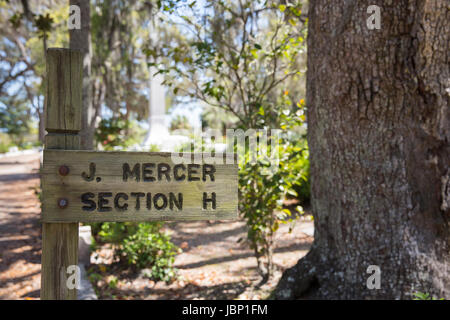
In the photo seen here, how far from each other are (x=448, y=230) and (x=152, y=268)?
3337mm

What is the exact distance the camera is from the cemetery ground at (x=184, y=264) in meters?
4.06

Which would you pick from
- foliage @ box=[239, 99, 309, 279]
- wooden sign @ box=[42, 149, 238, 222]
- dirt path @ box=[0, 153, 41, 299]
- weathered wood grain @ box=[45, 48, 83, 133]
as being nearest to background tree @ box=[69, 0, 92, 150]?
dirt path @ box=[0, 153, 41, 299]

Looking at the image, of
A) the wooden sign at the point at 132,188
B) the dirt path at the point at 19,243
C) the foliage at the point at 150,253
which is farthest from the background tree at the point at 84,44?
the wooden sign at the point at 132,188

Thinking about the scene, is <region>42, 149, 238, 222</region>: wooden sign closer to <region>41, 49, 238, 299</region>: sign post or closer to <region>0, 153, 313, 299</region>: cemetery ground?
<region>41, 49, 238, 299</region>: sign post

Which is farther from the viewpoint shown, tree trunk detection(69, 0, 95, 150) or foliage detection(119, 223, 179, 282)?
tree trunk detection(69, 0, 95, 150)

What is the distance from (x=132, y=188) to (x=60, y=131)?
43cm

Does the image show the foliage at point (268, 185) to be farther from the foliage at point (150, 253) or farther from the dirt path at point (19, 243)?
the dirt path at point (19, 243)

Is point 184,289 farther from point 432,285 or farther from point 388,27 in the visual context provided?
point 388,27

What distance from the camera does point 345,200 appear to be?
2.80 meters

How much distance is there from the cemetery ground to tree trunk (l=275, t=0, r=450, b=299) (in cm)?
141

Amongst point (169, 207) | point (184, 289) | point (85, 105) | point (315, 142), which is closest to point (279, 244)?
point (184, 289)

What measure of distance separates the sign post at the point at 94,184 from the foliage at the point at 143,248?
2.89 metres

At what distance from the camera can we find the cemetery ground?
160 inches
